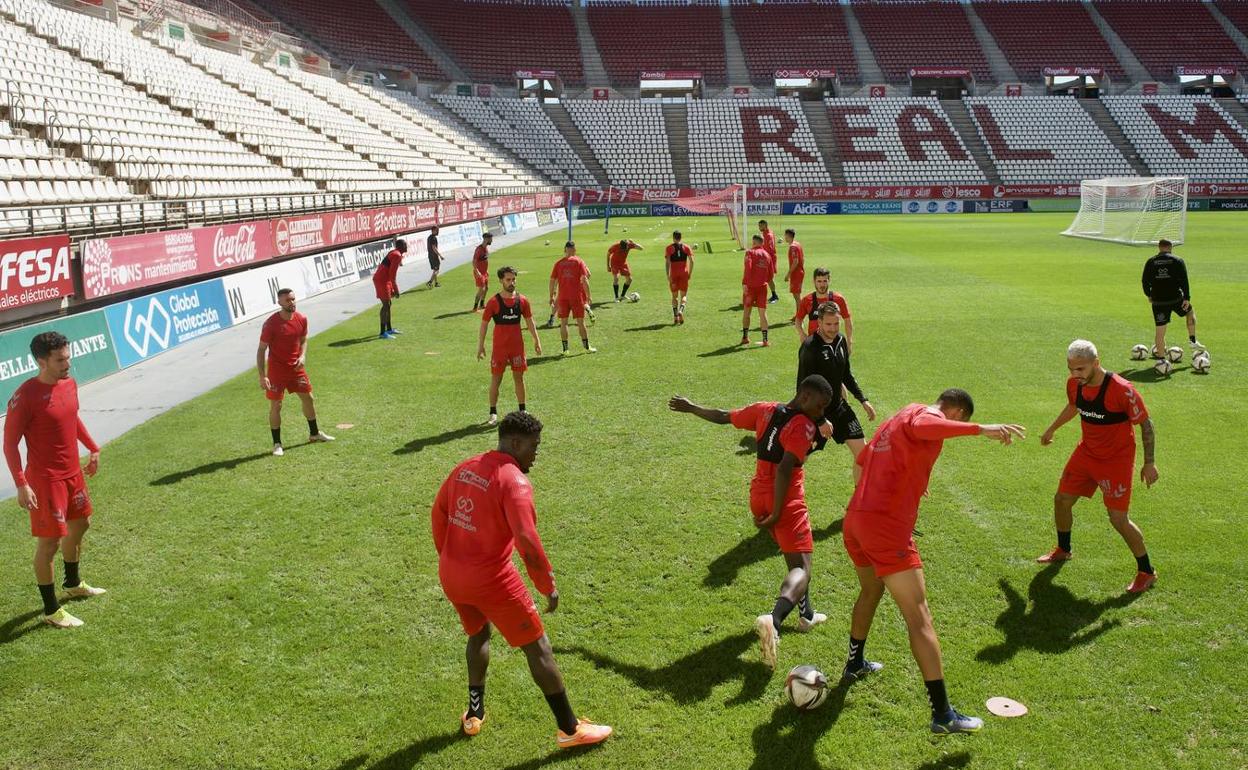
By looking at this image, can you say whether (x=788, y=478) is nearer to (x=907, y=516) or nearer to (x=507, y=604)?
(x=907, y=516)

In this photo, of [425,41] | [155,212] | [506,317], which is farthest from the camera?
[425,41]

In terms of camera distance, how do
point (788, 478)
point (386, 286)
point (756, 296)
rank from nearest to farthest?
1. point (788, 478)
2. point (756, 296)
3. point (386, 286)

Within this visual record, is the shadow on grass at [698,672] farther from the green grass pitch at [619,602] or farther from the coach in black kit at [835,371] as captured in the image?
the coach in black kit at [835,371]

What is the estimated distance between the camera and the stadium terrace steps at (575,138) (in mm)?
68250

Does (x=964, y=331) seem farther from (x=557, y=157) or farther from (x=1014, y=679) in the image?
(x=557, y=157)

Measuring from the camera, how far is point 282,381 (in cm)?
1092

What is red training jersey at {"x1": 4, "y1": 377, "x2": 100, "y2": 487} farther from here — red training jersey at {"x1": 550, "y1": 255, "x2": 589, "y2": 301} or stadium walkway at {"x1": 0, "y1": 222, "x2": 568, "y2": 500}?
red training jersey at {"x1": 550, "y1": 255, "x2": 589, "y2": 301}

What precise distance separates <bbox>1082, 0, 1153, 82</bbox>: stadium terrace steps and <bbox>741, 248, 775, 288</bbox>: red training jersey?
76.4 m

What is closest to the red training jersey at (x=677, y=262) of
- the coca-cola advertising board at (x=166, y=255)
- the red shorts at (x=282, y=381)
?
the red shorts at (x=282, y=381)

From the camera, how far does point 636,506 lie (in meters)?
8.85

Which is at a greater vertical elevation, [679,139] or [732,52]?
[732,52]

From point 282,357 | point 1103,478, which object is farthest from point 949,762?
point 282,357

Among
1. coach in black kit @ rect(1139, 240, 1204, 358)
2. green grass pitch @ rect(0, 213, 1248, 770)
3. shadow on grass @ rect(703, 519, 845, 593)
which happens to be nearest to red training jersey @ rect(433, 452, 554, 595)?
green grass pitch @ rect(0, 213, 1248, 770)

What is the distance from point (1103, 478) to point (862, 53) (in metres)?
79.8
